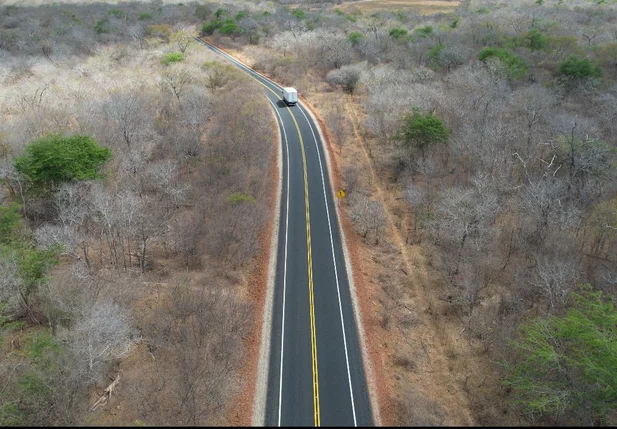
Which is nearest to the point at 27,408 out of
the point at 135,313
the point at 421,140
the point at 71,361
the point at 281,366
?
the point at 71,361

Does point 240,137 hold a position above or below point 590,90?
below

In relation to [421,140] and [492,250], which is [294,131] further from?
[492,250]

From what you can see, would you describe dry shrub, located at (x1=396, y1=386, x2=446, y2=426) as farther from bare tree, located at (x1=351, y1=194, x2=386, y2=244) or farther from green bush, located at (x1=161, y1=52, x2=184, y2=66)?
green bush, located at (x1=161, y1=52, x2=184, y2=66)

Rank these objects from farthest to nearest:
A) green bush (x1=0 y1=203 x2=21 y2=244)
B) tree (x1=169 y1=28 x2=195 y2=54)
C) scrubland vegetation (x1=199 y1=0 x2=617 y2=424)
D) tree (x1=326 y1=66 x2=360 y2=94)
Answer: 1. tree (x1=169 y1=28 x2=195 y2=54)
2. tree (x1=326 y1=66 x2=360 y2=94)
3. green bush (x1=0 y1=203 x2=21 y2=244)
4. scrubland vegetation (x1=199 y1=0 x2=617 y2=424)

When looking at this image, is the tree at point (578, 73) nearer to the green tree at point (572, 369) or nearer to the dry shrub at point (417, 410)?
the green tree at point (572, 369)

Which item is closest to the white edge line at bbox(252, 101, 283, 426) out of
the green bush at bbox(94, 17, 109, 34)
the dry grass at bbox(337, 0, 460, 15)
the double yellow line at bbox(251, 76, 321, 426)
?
the double yellow line at bbox(251, 76, 321, 426)

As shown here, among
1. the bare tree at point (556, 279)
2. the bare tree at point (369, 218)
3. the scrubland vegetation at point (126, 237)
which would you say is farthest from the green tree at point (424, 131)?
the bare tree at point (556, 279)
